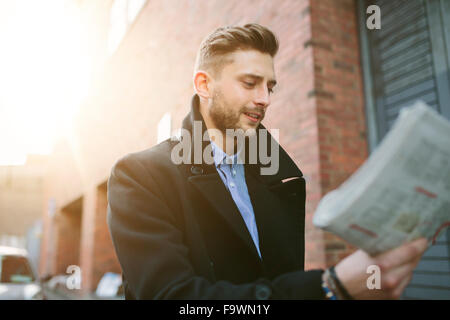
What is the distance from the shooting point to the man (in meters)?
0.94

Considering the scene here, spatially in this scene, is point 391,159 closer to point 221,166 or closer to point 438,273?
point 221,166

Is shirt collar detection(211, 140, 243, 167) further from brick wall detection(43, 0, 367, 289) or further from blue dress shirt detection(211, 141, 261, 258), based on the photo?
brick wall detection(43, 0, 367, 289)

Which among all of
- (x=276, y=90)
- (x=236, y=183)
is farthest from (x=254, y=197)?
(x=276, y=90)

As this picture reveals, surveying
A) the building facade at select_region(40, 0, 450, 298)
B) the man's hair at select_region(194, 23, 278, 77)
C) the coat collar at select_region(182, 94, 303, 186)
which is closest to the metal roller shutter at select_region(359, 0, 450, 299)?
the building facade at select_region(40, 0, 450, 298)

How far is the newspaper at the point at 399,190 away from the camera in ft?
2.47

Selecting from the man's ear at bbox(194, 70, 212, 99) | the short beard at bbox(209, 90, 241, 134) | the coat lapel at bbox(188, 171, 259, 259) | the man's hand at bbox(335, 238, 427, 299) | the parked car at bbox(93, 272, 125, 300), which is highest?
the man's ear at bbox(194, 70, 212, 99)

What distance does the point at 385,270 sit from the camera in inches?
33.2

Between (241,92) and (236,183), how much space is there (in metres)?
0.39

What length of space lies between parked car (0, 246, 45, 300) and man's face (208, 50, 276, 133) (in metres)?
4.60

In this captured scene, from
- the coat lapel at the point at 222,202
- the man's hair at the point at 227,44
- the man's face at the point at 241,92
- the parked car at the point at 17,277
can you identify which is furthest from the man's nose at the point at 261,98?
the parked car at the point at 17,277

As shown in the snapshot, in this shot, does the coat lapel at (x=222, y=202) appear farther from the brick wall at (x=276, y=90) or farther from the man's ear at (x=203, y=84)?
the brick wall at (x=276, y=90)

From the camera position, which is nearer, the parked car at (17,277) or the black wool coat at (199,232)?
the black wool coat at (199,232)

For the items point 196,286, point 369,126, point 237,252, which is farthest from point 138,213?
point 369,126
